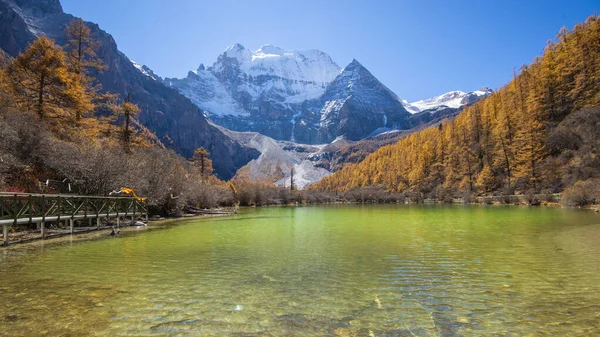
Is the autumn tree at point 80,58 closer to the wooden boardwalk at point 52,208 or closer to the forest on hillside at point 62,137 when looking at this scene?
the forest on hillside at point 62,137

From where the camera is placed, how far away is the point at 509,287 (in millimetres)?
8555

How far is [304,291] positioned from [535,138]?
81.0m

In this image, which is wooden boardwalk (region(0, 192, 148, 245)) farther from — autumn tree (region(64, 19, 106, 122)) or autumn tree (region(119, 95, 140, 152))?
autumn tree (region(119, 95, 140, 152))

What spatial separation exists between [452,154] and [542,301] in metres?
107

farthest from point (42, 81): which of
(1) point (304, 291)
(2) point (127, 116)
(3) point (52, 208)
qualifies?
(1) point (304, 291)

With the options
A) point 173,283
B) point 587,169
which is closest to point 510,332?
point 173,283

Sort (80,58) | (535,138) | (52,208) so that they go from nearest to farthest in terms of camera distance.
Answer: (52,208), (80,58), (535,138)

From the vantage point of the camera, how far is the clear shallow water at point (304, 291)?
610 centimetres

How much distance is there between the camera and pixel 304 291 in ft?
28.0

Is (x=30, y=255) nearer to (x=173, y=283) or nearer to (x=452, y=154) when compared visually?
(x=173, y=283)

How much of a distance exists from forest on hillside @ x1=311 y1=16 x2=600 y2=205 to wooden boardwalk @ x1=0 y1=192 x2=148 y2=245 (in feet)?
168

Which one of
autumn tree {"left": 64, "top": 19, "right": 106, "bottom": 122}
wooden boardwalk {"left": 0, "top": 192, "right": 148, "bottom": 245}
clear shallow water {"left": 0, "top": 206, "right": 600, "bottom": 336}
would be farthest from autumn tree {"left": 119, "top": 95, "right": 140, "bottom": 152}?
clear shallow water {"left": 0, "top": 206, "right": 600, "bottom": 336}

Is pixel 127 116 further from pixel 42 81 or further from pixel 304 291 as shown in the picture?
pixel 304 291

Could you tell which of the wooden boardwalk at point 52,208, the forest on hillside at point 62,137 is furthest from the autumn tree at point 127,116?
the wooden boardwalk at point 52,208
